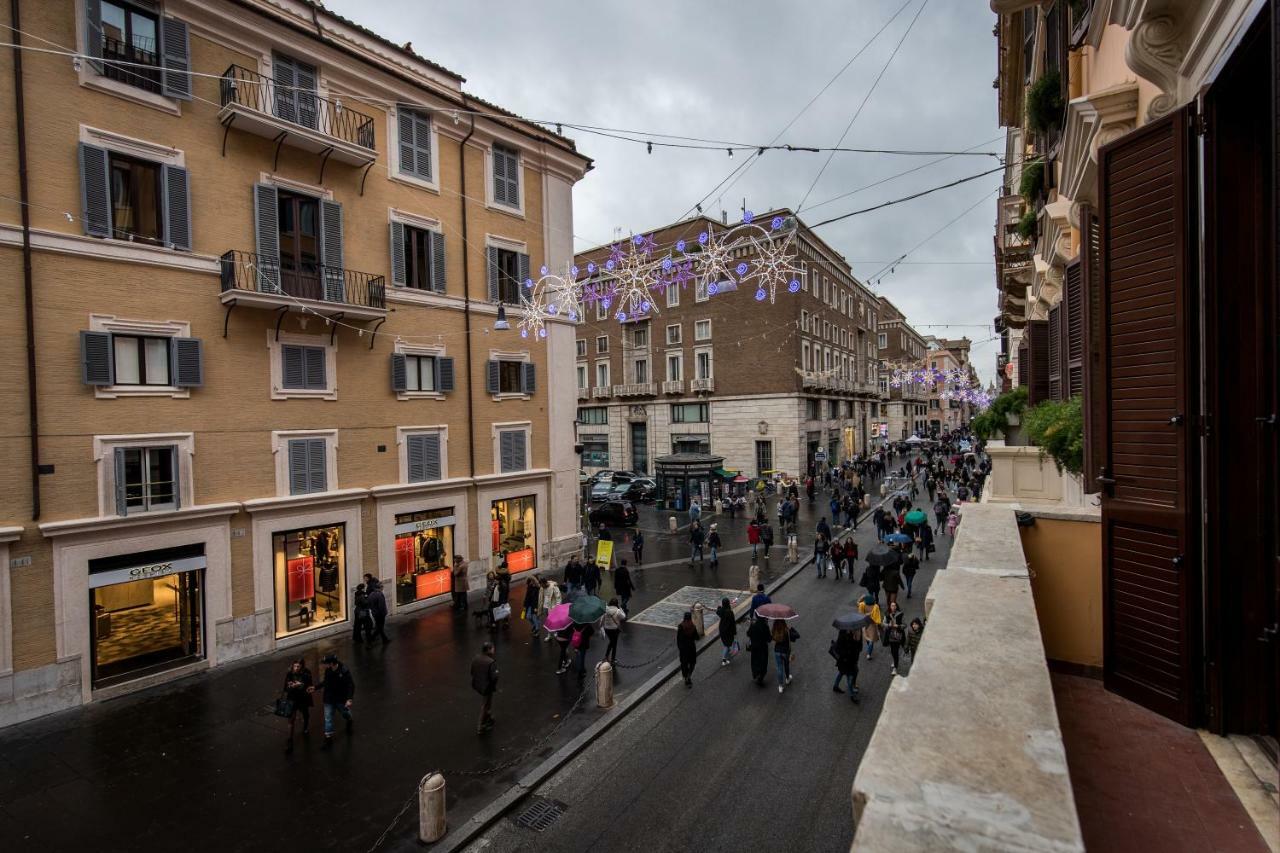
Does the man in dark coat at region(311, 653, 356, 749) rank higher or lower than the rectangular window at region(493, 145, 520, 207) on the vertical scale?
lower

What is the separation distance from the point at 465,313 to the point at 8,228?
977 cm

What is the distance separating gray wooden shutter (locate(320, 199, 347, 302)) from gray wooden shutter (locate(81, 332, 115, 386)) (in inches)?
180

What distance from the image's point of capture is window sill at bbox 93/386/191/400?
39.0 feet

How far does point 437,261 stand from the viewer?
698 inches

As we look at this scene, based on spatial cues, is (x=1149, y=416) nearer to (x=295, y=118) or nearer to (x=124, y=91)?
(x=124, y=91)

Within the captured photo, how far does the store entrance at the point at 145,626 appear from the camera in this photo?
11875mm

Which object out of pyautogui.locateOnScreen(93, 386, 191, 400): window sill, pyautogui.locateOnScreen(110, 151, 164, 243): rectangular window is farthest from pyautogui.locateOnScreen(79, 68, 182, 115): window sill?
pyautogui.locateOnScreen(93, 386, 191, 400): window sill

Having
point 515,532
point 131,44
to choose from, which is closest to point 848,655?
point 515,532

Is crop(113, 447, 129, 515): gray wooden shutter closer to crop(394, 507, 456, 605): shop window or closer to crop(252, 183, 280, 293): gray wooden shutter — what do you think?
crop(252, 183, 280, 293): gray wooden shutter

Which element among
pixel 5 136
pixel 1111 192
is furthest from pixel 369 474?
pixel 1111 192

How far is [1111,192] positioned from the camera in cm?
401

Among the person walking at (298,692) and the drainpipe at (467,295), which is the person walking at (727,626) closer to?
the person walking at (298,692)

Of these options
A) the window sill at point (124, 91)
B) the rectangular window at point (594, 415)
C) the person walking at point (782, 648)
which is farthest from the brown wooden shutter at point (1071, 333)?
the rectangular window at point (594, 415)

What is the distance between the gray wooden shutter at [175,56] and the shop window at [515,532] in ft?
42.0
